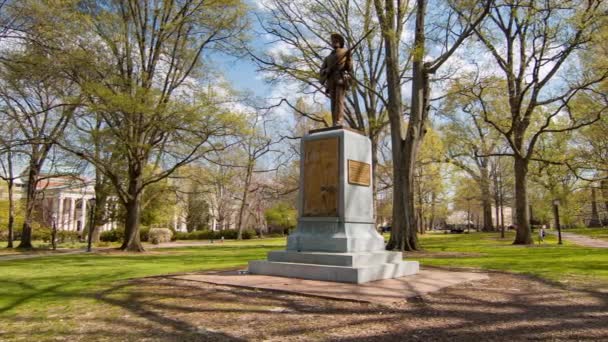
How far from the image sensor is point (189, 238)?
166ft

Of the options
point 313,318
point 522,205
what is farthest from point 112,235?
point 313,318

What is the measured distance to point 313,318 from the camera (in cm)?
541

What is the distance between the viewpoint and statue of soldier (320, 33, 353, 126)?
10539 mm

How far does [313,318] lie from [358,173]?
15.7ft

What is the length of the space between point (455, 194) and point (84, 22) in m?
43.3

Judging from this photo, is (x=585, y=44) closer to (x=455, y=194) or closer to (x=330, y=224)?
(x=330, y=224)

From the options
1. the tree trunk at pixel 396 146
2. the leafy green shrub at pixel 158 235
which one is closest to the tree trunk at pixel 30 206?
the leafy green shrub at pixel 158 235

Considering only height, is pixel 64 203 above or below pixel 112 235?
above

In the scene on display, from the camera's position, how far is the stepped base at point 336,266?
8062mm

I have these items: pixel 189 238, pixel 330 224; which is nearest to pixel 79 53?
pixel 330 224

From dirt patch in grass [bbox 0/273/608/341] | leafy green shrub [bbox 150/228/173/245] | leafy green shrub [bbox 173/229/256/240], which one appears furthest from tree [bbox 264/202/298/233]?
dirt patch in grass [bbox 0/273/608/341]

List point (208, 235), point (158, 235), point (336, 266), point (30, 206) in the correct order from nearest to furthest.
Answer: point (336, 266), point (30, 206), point (158, 235), point (208, 235)

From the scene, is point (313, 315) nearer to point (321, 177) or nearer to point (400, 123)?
point (321, 177)

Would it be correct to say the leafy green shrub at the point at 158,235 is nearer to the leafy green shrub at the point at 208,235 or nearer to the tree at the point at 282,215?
the leafy green shrub at the point at 208,235
